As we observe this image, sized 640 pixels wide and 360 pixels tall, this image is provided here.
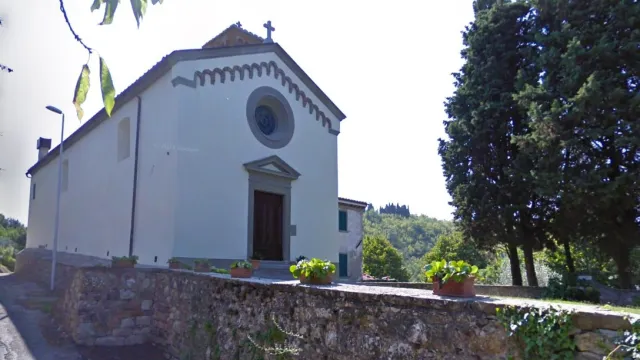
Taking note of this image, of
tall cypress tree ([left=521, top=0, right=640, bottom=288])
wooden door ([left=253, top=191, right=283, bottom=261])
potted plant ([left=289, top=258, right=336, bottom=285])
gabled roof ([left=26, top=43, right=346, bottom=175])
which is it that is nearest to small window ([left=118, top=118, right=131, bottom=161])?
gabled roof ([left=26, top=43, right=346, bottom=175])

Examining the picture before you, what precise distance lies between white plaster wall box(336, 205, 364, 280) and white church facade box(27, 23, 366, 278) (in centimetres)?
713

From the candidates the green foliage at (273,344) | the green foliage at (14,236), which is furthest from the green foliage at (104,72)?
the green foliage at (14,236)

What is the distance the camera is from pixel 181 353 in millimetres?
7180

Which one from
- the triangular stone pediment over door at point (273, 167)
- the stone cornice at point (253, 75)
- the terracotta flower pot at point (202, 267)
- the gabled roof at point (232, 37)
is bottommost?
the terracotta flower pot at point (202, 267)

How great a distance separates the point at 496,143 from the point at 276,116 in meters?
7.35

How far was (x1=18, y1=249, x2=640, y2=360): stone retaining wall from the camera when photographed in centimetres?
337

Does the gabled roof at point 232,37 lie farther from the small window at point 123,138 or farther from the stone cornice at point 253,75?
the small window at point 123,138

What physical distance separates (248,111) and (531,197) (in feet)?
29.6

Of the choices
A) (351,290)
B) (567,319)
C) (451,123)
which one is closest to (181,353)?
(351,290)

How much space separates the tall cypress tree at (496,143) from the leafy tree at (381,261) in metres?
16.3

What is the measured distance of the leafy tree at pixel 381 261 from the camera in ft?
106

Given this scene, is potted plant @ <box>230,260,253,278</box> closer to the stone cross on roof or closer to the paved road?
the paved road

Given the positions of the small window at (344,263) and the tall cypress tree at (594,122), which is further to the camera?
the small window at (344,263)

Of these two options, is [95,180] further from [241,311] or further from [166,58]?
[241,311]
